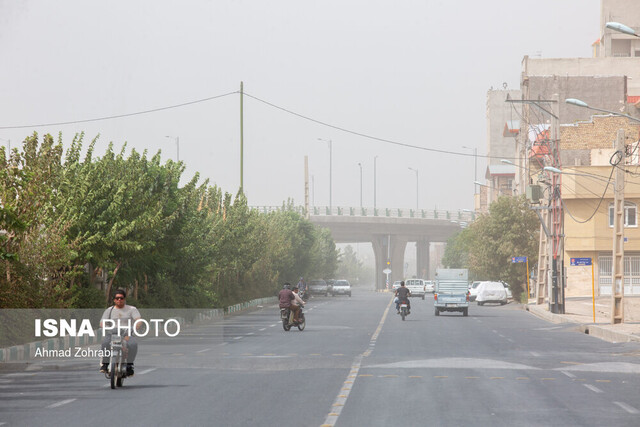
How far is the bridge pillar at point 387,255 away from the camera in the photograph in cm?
14575

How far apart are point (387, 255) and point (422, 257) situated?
12.6 m

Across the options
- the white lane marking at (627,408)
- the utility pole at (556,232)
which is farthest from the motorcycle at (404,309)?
the white lane marking at (627,408)

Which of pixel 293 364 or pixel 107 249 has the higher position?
pixel 107 249

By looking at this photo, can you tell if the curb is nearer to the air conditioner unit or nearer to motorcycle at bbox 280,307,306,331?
the air conditioner unit

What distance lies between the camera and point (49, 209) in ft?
106

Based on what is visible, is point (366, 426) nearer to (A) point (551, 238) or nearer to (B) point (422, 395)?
(B) point (422, 395)

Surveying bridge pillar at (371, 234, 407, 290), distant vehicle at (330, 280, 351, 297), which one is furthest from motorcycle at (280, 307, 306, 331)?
bridge pillar at (371, 234, 407, 290)

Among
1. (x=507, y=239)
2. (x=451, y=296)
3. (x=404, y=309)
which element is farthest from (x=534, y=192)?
(x=507, y=239)

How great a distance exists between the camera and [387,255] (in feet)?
475

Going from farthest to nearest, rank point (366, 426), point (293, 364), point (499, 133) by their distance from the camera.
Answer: point (499, 133) < point (293, 364) < point (366, 426)

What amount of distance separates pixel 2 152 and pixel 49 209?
236cm

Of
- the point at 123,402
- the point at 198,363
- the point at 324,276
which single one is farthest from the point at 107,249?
the point at 324,276

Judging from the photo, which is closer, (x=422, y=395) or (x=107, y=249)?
(x=422, y=395)

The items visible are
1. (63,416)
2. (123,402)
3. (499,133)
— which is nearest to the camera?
(63,416)
